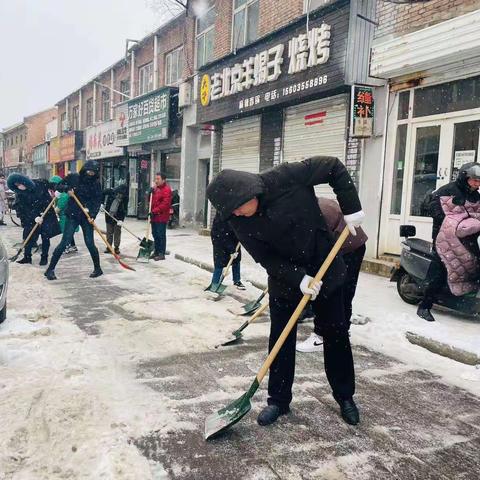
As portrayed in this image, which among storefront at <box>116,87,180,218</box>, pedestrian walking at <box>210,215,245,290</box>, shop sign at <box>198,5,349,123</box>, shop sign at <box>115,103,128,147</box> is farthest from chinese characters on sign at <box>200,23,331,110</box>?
shop sign at <box>115,103,128,147</box>

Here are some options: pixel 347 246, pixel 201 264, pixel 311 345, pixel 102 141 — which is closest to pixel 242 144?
pixel 201 264

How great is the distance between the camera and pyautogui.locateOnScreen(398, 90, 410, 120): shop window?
27.1 ft

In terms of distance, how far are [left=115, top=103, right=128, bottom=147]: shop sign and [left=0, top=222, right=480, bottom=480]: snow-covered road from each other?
1576 centimetres

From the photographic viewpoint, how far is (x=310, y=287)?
9.45 ft

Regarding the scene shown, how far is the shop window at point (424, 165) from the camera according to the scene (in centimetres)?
783

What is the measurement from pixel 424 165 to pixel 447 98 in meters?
Answer: 1.10

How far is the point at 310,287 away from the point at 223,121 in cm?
1151

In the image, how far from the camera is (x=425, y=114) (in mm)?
7969

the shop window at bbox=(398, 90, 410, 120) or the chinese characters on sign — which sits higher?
the chinese characters on sign

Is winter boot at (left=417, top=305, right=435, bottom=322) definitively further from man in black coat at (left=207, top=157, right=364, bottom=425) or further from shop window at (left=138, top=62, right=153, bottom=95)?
shop window at (left=138, top=62, right=153, bottom=95)

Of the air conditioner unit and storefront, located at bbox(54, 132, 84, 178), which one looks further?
storefront, located at bbox(54, 132, 84, 178)

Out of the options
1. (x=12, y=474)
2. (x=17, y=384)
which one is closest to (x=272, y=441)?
(x=12, y=474)

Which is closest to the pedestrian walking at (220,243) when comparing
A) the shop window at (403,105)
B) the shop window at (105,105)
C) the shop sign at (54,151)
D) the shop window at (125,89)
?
the shop window at (403,105)

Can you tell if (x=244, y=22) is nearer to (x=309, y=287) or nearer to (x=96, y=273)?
(x=96, y=273)
